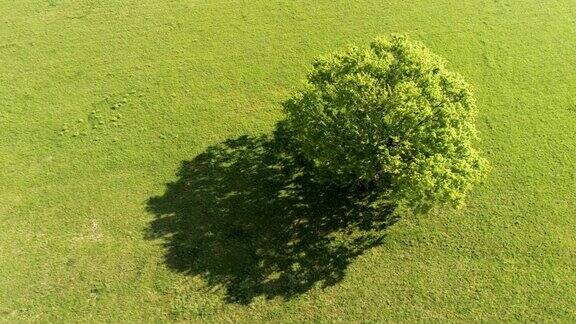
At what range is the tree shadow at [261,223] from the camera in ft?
104

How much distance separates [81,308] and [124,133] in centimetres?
1532

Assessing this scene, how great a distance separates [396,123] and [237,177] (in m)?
13.8

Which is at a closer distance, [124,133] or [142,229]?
[142,229]

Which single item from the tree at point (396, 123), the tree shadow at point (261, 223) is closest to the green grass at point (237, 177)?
the tree shadow at point (261, 223)

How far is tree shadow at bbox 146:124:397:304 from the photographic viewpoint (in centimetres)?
3161

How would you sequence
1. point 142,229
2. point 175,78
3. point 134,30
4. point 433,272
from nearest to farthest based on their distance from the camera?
point 433,272 < point 142,229 < point 175,78 < point 134,30

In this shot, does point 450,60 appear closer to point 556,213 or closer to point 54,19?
point 556,213

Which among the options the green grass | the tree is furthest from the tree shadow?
the tree

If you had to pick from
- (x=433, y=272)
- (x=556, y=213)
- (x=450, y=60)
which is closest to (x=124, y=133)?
(x=433, y=272)

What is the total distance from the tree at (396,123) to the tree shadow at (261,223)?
4156 millimetres

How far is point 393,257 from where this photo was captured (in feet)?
106

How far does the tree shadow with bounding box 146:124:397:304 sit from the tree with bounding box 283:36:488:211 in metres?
4.16

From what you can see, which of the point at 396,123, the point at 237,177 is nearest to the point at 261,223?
the point at 237,177

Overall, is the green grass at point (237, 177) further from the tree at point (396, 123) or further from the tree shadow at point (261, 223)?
the tree at point (396, 123)
